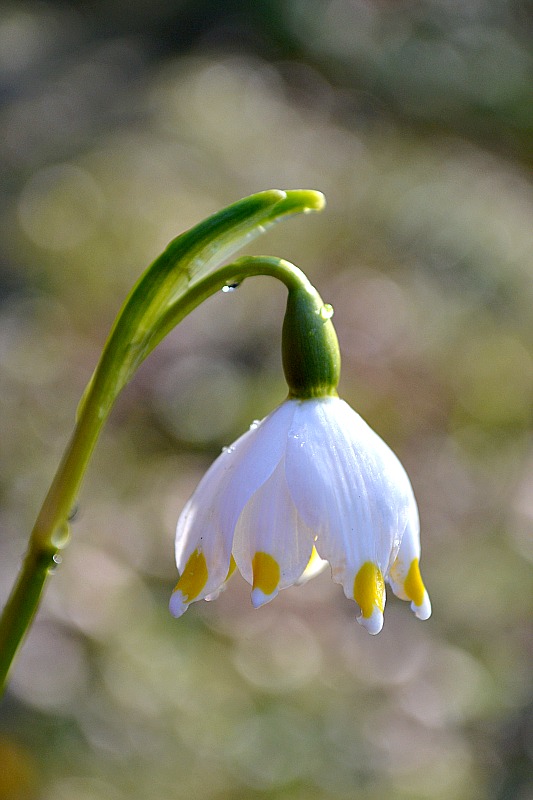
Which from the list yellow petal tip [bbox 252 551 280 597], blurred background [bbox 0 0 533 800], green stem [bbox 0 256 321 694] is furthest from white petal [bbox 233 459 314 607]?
blurred background [bbox 0 0 533 800]

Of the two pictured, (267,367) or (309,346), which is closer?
(309,346)

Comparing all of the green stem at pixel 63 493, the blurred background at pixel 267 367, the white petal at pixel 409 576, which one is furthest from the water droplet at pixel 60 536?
the blurred background at pixel 267 367

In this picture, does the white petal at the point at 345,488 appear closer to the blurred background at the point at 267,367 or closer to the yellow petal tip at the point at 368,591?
the yellow petal tip at the point at 368,591

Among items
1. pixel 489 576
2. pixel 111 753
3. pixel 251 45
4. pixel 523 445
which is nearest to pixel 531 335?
pixel 523 445

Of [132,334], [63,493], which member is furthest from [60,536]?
[132,334]

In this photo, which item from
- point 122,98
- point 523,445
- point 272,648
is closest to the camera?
point 272,648

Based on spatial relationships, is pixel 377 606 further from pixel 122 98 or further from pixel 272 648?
pixel 122 98

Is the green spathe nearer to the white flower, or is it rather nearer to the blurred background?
the white flower

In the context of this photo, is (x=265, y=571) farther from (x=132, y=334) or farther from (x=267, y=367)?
(x=267, y=367)
